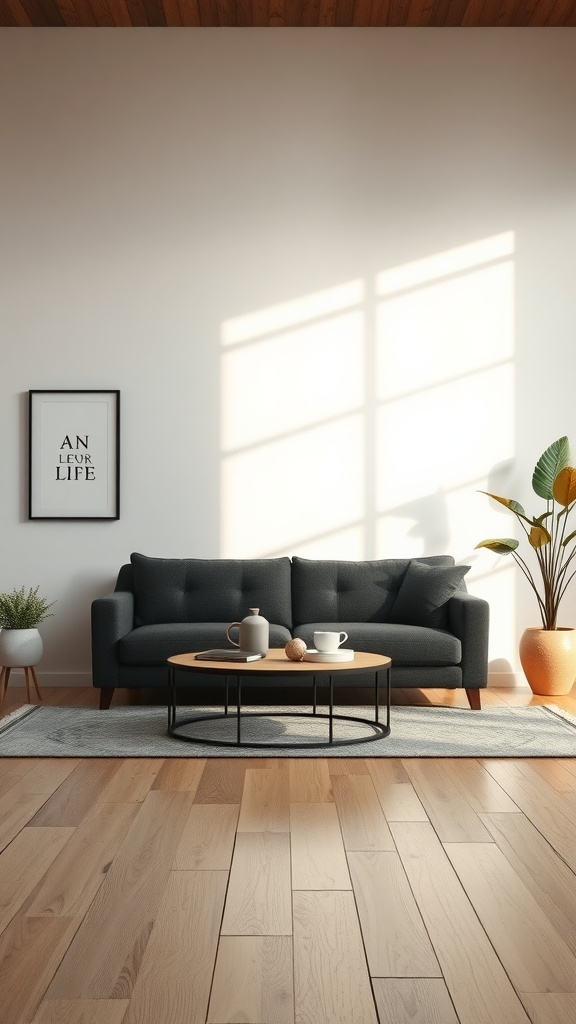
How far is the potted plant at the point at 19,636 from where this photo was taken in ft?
16.2

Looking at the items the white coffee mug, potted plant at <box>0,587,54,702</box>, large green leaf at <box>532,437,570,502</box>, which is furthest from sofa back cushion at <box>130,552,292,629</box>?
large green leaf at <box>532,437,570,502</box>

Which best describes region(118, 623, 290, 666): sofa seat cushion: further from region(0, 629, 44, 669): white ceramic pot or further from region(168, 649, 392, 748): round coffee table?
region(0, 629, 44, 669): white ceramic pot

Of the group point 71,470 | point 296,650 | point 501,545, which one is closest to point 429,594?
point 501,545

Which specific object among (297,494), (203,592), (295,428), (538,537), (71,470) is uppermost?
(295,428)

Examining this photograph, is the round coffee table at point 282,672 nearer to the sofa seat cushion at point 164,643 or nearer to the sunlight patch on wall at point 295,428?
the sofa seat cushion at point 164,643

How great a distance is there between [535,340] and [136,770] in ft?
11.8

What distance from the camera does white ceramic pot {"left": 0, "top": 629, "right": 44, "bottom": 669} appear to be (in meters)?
4.95

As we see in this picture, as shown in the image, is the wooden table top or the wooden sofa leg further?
the wooden sofa leg

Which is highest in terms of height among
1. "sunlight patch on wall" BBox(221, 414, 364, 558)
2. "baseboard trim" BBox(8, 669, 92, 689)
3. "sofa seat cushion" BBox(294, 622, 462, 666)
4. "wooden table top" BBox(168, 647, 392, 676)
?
"sunlight patch on wall" BBox(221, 414, 364, 558)

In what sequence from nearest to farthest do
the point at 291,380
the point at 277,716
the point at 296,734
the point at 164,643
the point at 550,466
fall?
the point at 296,734 → the point at 277,716 → the point at 164,643 → the point at 550,466 → the point at 291,380

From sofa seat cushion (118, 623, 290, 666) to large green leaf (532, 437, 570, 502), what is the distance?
69.7 inches

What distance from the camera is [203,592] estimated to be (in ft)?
17.0

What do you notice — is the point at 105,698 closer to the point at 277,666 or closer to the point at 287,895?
the point at 277,666

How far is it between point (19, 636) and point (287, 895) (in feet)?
10.2
